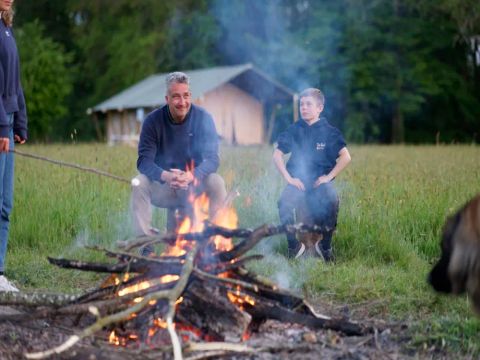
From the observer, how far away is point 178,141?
255 inches

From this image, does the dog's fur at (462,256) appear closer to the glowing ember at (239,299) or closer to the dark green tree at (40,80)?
the glowing ember at (239,299)

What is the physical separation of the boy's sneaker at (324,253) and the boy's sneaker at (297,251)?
12 centimetres

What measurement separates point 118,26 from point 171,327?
45.1 metres

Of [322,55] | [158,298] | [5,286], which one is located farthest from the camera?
[322,55]

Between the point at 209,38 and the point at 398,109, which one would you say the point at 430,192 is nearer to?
the point at 398,109

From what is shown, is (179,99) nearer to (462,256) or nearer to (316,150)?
(316,150)

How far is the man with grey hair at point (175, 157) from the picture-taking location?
6320 mm

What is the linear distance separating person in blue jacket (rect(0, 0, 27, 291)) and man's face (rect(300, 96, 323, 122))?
2.51 meters

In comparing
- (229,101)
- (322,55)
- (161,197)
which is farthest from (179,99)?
(322,55)

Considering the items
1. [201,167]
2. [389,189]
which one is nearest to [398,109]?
[389,189]

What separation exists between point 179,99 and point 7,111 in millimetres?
1388

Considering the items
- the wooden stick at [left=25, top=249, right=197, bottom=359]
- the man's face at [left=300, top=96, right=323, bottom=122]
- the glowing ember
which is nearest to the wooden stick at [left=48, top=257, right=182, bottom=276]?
the wooden stick at [left=25, top=249, right=197, bottom=359]

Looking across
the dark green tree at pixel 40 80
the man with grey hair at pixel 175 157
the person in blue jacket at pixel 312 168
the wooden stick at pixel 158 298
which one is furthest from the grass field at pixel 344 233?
the dark green tree at pixel 40 80

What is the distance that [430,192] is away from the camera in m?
8.16
